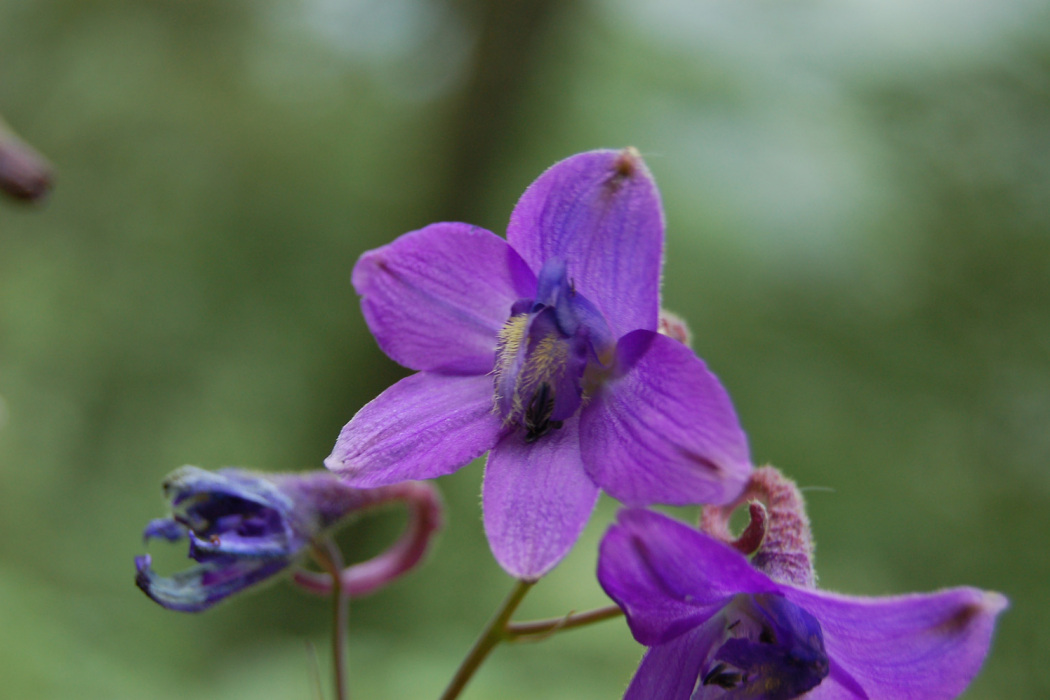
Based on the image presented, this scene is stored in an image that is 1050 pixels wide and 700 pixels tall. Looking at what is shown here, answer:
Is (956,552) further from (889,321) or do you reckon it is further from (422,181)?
(422,181)

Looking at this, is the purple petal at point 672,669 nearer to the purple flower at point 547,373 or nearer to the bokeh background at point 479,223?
the purple flower at point 547,373

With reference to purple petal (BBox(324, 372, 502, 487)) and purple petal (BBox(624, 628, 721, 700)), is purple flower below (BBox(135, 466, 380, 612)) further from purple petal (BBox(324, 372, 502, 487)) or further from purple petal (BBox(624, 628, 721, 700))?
purple petal (BBox(624, 628, 721, 700))

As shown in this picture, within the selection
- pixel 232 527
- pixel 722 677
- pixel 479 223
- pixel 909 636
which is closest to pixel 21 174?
pixel 232 527

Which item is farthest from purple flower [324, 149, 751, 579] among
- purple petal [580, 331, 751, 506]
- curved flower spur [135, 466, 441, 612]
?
curved flower spur [135, 466, 441, 612]

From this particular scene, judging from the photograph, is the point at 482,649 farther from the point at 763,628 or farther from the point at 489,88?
the point at 489,88

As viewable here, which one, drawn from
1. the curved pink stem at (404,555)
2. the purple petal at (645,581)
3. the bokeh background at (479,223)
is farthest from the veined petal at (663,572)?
the bokeh background at (479,223)

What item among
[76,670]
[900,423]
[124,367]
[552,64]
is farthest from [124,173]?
[900,423]
